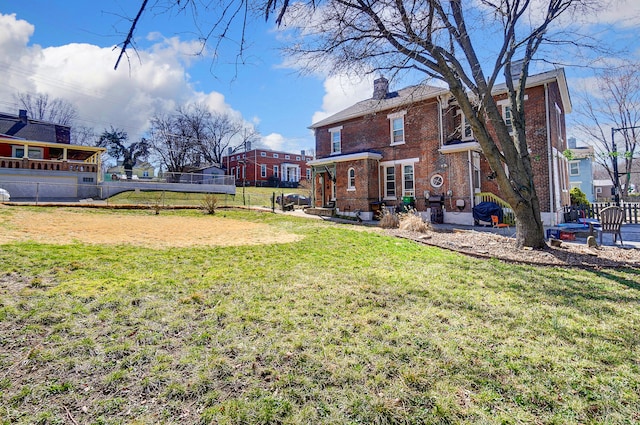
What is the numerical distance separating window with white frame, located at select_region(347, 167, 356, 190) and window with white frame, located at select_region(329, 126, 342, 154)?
2909 millimetres

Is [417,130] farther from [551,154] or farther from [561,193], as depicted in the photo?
[561,193]

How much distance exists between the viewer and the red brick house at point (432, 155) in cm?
1419

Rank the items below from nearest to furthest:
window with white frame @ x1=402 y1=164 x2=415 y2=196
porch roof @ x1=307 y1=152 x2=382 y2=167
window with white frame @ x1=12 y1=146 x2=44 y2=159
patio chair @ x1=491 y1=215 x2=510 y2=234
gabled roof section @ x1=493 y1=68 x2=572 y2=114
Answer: patio chair @ x1=491 y1=215 x2=510 y2=234 < gabled roof section @ x1=493 y1=68 x2=572 y2=114 < window with white frame @ x1=402 y1=164 x2=415 y2=196 < porch roof @ x1=307 y1=152 x2=382 y2=167 < window with white frame @ x1=12 y1=146 x2=44 y2=159

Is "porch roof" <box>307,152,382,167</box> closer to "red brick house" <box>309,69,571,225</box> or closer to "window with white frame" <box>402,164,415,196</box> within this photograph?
"red brick house" <box>309,69,571,225</box>

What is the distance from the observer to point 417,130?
57.7 ft

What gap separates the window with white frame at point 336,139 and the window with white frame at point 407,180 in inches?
201

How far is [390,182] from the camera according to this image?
61.3 feet

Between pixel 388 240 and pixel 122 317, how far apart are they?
24.6 feet

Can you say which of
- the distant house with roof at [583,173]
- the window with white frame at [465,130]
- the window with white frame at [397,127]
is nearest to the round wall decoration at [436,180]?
the window with white frame at [465,130]

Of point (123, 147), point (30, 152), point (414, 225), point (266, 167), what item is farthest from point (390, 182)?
point (123, 147)

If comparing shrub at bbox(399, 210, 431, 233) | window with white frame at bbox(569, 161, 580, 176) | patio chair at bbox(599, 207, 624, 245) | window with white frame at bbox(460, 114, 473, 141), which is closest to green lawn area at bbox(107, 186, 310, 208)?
shrub at bbox(399, 210, 431, 233)

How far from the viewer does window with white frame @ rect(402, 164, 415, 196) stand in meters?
17.9

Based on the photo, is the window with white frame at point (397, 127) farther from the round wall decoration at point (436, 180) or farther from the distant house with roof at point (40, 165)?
the distant house with roof at point (40, 165)

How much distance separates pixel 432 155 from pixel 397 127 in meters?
2.93
